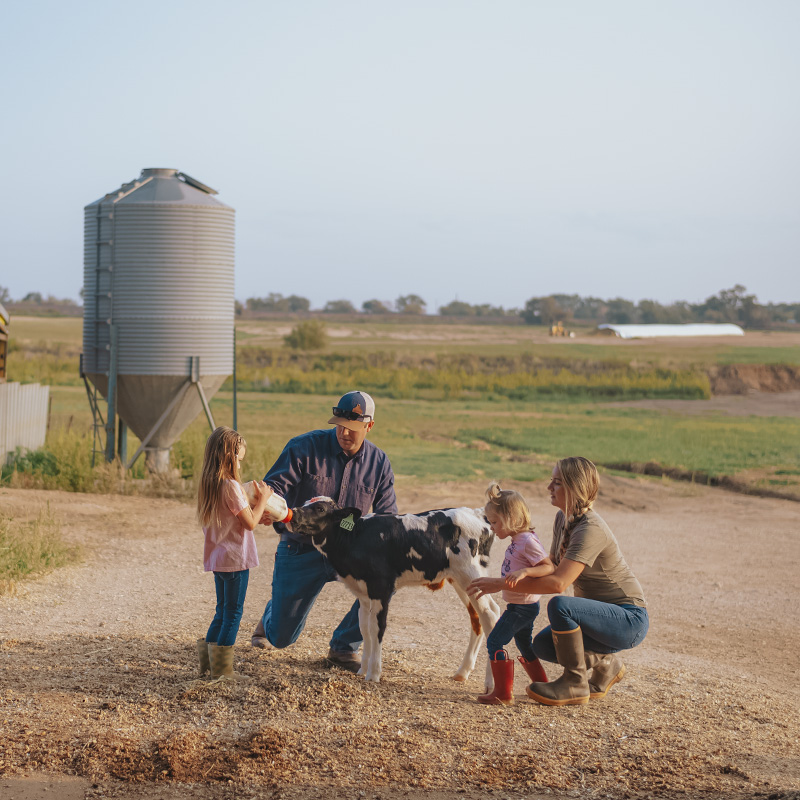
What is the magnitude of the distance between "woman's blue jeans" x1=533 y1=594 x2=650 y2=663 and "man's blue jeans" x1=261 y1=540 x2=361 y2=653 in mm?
1436

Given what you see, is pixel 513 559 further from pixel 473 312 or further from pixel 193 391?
pixel 473 312

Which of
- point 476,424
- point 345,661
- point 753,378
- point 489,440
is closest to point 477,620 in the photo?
point 345,661

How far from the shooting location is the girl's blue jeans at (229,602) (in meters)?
5.75

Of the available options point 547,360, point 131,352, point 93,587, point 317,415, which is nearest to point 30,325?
point 547,360

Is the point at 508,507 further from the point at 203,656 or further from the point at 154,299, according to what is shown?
the point at 154,299

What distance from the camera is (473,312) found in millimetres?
149125

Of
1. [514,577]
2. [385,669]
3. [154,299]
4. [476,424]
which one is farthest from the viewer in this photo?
[476,424]

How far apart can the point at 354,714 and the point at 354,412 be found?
6.14ft

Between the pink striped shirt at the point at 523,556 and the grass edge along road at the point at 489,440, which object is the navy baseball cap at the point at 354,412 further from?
the grass edge along road at the point at 489,440

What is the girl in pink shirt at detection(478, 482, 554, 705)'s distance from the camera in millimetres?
5645

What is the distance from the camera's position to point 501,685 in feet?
18.9

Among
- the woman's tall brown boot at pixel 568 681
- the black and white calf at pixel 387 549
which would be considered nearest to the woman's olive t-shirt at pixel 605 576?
the woman's tall brown boot at pixel 568 681

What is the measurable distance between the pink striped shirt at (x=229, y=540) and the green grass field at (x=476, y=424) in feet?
31.8

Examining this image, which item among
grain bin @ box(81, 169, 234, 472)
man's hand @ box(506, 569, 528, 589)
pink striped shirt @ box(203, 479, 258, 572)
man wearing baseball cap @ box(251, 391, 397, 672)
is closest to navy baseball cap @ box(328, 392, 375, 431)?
man wearing baseball cap @ box(251, 391, 397, 672)
